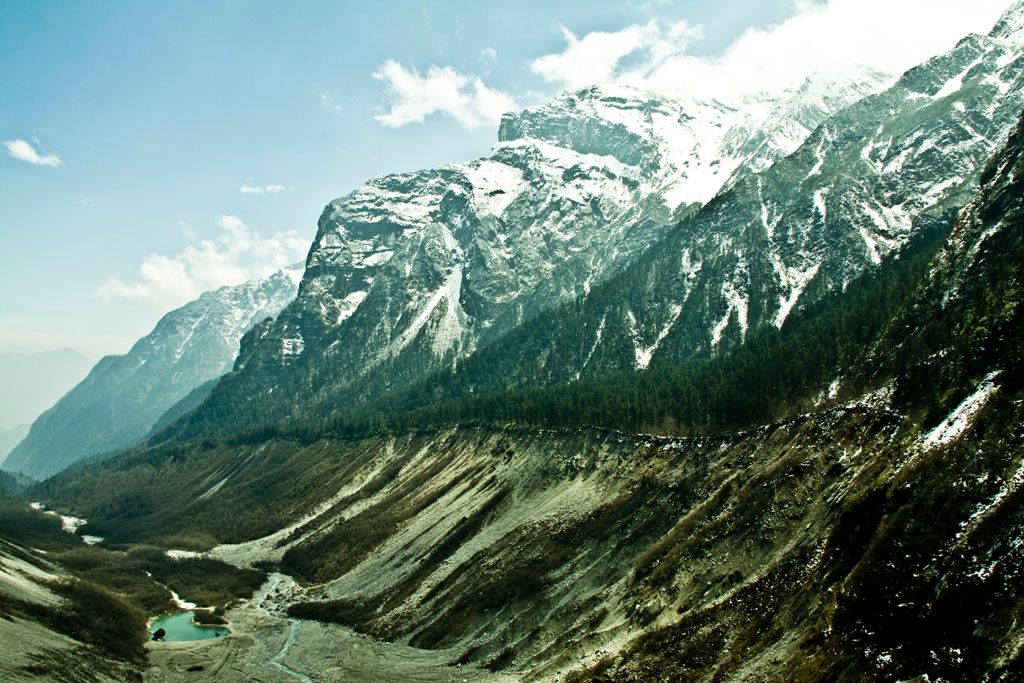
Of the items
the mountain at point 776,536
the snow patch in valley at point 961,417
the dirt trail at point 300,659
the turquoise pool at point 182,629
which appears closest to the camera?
the mountain at point 776,536

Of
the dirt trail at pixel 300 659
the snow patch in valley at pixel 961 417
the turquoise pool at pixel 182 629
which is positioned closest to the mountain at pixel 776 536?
the snow patch in valley at pixel 961 417

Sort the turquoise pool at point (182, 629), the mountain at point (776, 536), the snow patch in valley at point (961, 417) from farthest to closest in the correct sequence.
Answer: the turquoise pool at point (182, 629)
the snow patch in valley at point (961, 417)
the mountain at point (776, 536)

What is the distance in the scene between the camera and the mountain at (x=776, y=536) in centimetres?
4762

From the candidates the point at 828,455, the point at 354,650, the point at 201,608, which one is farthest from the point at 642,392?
the point at 201,608

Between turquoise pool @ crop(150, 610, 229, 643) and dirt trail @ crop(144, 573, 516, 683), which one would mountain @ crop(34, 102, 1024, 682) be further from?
turquoise pool @ crop(150, 610, 229, 643)

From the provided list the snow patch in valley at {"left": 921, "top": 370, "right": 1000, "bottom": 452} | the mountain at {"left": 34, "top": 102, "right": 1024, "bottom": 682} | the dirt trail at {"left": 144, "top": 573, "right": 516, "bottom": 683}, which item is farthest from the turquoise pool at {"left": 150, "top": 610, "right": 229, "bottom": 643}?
the snow patch in valley at {"left": 921, "top": 370, "right": 1000, "bottom": 452}

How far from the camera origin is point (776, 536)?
7269cm

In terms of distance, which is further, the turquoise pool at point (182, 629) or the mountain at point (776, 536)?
the turquoise pool at point (182, 629)

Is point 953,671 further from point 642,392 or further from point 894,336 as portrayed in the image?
point 642,392

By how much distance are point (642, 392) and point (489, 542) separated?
2576 inches

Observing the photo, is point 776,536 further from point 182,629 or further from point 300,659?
point 182,629

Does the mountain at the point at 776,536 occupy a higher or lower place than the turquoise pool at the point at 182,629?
higher

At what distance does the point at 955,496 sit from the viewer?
2044 inches

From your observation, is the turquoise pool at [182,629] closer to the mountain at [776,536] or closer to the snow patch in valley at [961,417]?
the mountain at [776,536]
